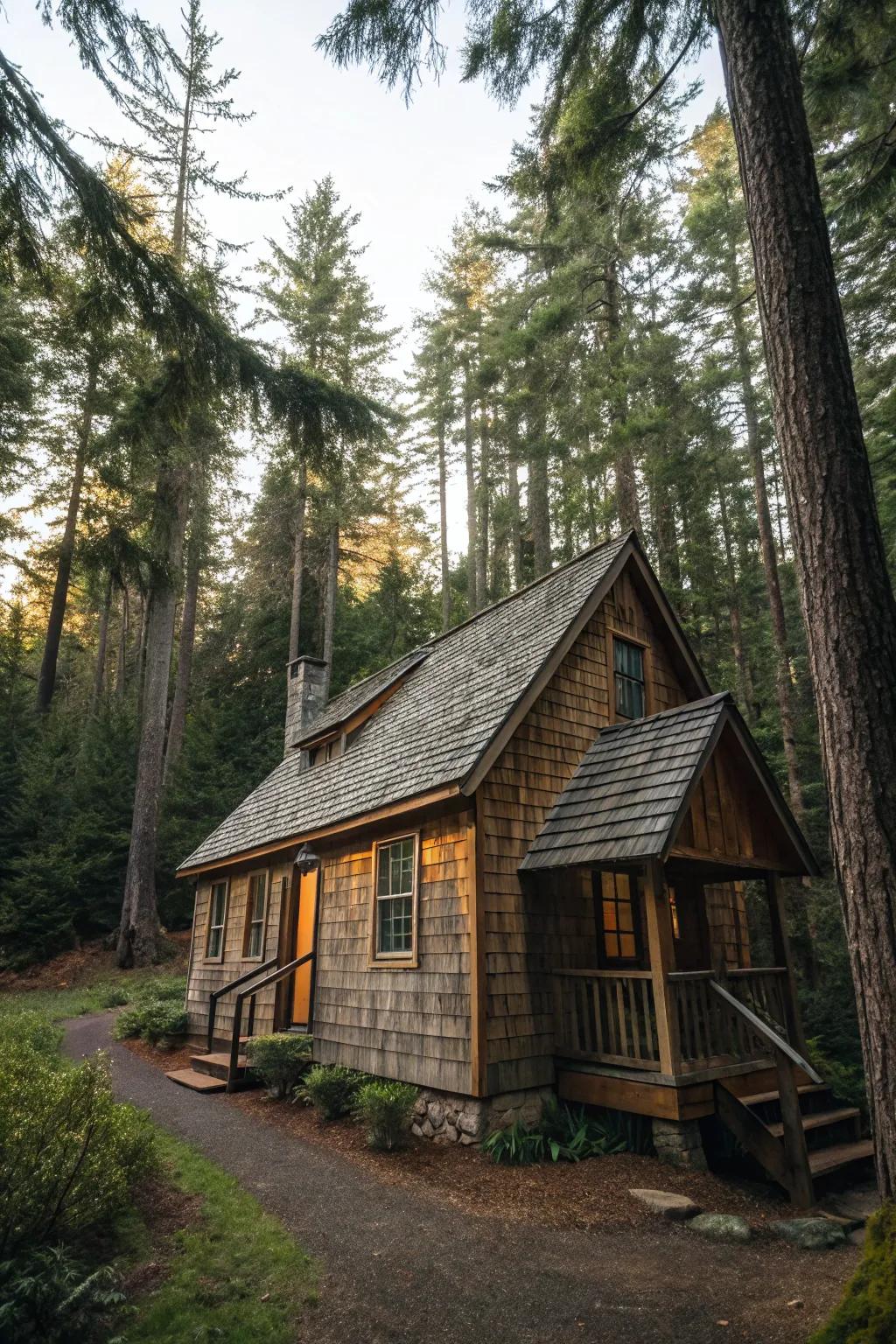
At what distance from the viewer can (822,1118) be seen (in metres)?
7.20

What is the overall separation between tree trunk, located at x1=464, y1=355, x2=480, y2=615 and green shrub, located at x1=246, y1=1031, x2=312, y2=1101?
16390 mm

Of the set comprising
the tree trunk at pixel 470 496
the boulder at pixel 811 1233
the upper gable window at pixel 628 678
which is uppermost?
the tree trunk at pixel 470 496

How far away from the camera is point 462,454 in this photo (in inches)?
1069

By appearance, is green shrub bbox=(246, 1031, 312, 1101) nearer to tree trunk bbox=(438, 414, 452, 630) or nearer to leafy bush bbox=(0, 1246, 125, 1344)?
leafy bush bbox=(0, 1246, 125, 1344)

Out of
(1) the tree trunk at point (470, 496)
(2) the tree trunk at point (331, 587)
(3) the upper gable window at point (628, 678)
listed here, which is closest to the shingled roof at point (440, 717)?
(3) the upper gable window at point (628, 678)

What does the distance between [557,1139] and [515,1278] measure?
2964 millimetres

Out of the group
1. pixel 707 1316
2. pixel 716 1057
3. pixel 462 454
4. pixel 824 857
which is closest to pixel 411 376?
pixel 462 454

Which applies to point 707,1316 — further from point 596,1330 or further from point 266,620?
point 266,620

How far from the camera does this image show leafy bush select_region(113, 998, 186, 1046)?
41.1ft

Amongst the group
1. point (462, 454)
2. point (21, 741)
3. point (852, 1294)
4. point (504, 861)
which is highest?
point (462, 454)

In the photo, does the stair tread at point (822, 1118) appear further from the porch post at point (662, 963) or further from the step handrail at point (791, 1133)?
the porch post at point (662, 963)

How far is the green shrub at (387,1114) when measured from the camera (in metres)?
7.02

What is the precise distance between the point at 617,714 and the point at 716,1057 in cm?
441

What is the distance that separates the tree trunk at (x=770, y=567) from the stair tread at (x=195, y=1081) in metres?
10.7
